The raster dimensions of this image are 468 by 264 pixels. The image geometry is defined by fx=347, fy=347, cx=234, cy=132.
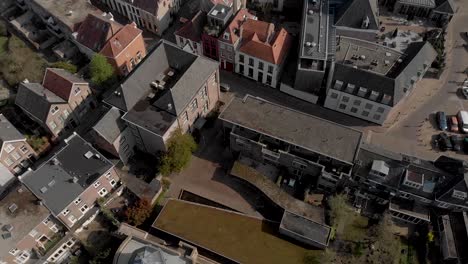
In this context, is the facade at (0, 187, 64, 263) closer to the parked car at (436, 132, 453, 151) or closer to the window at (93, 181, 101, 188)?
the window at (93, 181, 101, 188)

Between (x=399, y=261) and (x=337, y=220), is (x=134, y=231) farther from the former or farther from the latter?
(x=399, y=261)

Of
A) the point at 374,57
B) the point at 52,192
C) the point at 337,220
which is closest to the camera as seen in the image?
the point at 52,192

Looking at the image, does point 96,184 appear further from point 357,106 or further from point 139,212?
point 357,106

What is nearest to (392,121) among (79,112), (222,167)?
(222,167)

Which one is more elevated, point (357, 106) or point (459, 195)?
point (357, 106)

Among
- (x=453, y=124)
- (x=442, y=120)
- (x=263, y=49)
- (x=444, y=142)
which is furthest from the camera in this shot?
(x=263, y=49)

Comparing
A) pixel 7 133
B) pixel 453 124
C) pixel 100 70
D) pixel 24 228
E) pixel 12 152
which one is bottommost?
pixel 24 228

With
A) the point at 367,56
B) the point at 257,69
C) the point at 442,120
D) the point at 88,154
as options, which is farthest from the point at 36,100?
the point at 442,120

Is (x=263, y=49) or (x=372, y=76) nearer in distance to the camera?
(x=372, y=76)
